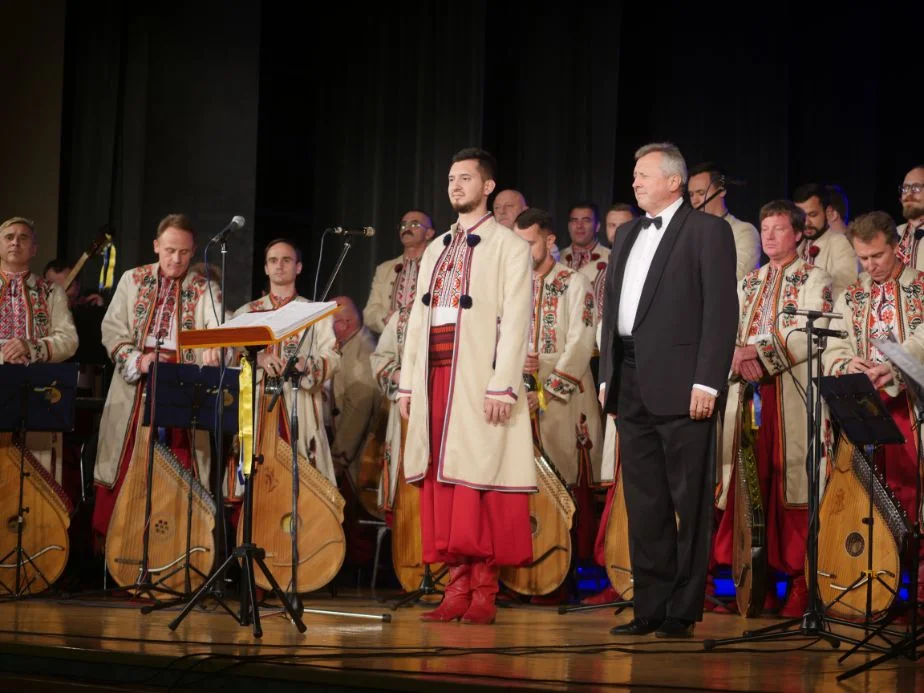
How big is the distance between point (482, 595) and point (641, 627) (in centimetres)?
76

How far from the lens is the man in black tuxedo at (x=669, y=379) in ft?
14.3

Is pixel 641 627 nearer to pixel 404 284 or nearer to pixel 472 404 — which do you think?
pixel 472 404

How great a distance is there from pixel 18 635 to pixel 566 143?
5196 millimetres

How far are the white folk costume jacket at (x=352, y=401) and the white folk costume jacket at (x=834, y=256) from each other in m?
2.57

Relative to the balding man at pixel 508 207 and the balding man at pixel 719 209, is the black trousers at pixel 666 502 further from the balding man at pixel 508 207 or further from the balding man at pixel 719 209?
the balding man at pixel 508 207

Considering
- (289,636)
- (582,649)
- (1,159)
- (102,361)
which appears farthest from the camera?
(1,159)

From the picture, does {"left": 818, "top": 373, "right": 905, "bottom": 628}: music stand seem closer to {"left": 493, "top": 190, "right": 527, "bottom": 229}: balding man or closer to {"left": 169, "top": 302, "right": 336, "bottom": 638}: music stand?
{"left": 169, "top": 302, "right": 336, "bottom": 638}: music stand

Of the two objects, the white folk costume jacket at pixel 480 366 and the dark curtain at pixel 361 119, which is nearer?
the white folk costume jacket at pixel 480 366

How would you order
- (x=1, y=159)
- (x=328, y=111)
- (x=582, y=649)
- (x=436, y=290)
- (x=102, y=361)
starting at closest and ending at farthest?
(x=582, y=649) → (x=436, y=290) → (x=102, y=361) → (x=1, y=159) → (x=328, y=111)

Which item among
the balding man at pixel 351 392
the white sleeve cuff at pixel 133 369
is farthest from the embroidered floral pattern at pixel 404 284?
the white sleeve cuff at pixel 133 369

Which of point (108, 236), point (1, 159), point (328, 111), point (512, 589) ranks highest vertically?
point (328, 111)

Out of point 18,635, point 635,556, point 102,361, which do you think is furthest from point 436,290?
point 102,361

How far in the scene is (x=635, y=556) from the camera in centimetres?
448

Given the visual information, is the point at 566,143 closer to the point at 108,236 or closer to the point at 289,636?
the point at 108,236
